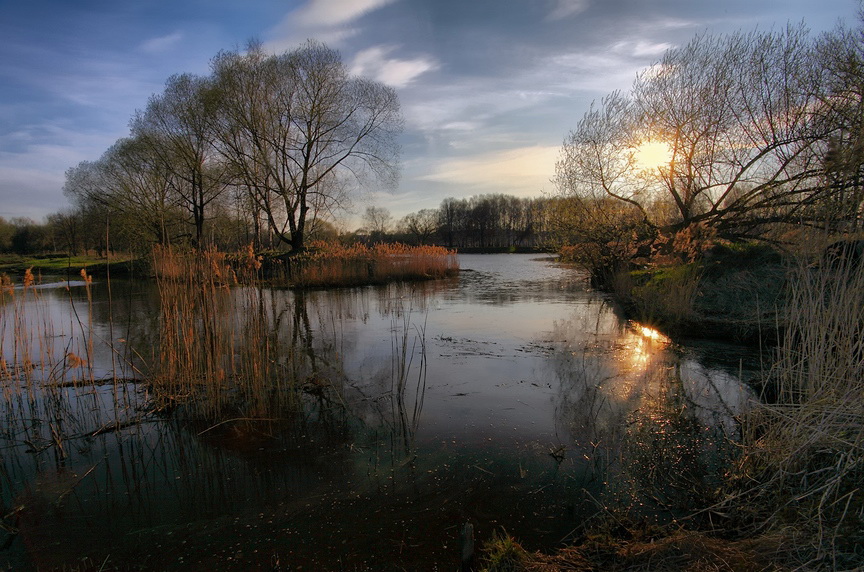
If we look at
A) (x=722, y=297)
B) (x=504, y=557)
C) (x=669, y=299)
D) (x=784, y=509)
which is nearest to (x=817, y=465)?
(x=784, y=509)

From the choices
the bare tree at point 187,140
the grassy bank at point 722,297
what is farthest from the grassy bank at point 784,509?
the bare tree at point 187,140

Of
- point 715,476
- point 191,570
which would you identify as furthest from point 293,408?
point 715,476

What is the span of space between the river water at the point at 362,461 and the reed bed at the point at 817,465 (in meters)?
0.36

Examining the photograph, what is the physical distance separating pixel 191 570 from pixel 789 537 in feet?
9.18

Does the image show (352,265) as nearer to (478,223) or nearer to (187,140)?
(187,140)

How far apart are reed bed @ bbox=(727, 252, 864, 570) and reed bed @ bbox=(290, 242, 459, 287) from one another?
14297mm

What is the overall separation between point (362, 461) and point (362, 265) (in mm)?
14026

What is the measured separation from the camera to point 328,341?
283 inches

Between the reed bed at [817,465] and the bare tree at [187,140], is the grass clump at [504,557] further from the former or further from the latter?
the bare tree at [187,140]

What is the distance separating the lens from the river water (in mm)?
2498

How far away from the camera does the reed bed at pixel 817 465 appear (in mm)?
1865

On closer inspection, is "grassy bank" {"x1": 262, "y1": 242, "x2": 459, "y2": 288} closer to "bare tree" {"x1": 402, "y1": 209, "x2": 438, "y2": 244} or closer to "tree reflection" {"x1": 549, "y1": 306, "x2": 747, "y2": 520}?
"tree reflection" {"x1": 549, "y1": 306, "x2": 747, "y2": 520}

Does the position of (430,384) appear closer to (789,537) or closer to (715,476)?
(715,476)

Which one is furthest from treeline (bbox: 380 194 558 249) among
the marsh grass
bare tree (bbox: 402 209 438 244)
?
the marsh grass
